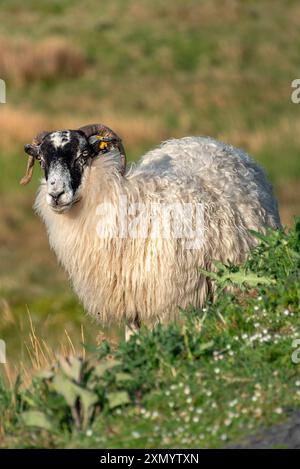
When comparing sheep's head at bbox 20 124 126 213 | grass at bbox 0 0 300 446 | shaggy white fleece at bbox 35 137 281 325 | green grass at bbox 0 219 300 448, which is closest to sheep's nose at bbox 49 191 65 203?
sheep's head at bbox 20 124 126 213

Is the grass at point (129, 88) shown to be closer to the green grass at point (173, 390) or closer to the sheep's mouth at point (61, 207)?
the sheep's mouth at point (61, 207)

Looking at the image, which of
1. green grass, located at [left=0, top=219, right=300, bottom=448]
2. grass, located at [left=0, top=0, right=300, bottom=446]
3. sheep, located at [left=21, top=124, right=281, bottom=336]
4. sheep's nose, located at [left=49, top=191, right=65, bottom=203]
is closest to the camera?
green grass, located at [left=0, top=219, right=300, bottom=448]

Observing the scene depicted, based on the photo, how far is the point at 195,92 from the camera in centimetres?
3453

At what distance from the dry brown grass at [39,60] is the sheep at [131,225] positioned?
26620 millimetres

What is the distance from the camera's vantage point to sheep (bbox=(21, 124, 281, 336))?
9.28 meters

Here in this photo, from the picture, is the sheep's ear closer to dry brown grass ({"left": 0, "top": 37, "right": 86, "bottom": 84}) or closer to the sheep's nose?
the sheep's nose

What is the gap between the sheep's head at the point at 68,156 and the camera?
9102 mm

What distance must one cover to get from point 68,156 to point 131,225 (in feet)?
2.36

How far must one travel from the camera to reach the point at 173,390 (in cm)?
661

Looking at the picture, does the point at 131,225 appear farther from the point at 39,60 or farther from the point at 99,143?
the point at 39,60

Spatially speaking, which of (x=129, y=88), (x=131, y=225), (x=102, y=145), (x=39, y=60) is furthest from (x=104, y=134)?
(x=39, y=60)

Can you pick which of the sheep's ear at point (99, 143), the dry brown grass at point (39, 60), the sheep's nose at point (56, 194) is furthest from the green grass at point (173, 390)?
the dry brown grass at point (39, 60)

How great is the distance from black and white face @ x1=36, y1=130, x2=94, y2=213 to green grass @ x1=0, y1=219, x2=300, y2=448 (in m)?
2.01
